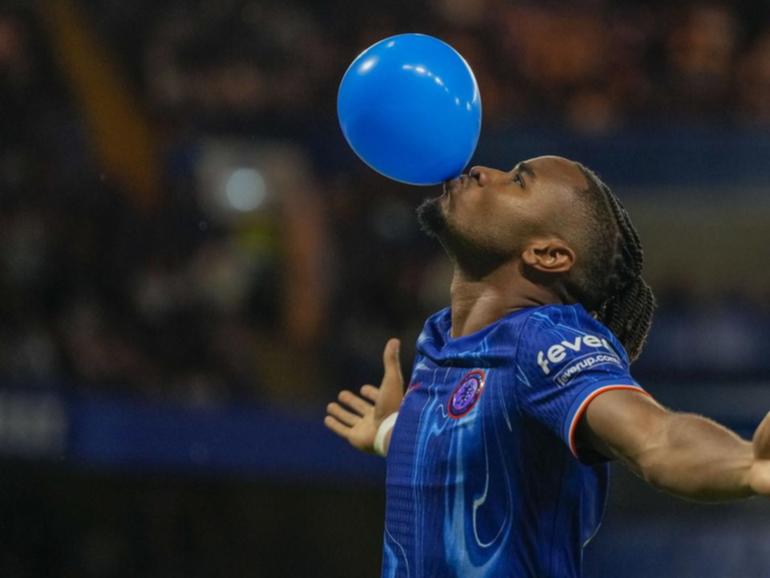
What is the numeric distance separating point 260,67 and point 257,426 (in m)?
3.41

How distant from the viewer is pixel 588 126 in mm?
10906

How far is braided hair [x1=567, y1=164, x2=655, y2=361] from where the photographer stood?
3.57m

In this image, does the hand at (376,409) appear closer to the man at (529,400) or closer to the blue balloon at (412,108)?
the man at (529,400)

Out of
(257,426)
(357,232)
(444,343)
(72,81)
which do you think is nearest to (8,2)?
(72,81)

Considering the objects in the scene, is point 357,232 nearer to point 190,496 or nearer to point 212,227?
point 212,227

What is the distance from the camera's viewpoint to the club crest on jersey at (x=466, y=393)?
335cm

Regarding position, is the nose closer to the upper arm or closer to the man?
the man

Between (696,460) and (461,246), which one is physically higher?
(461,246)

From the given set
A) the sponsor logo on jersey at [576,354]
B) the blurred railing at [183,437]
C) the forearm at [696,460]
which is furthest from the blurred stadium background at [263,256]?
the forearm at [696,460]

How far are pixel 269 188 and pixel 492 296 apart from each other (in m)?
7.95

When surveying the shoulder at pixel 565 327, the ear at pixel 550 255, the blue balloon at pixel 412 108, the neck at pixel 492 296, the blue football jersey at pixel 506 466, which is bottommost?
the blue football jersey at pixel 506 466

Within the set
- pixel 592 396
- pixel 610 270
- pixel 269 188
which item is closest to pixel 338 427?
pixel 610 270

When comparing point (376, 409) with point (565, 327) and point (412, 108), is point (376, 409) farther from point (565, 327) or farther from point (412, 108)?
point (565, 327)

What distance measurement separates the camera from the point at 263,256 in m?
10.8
